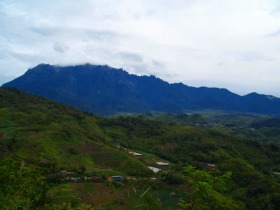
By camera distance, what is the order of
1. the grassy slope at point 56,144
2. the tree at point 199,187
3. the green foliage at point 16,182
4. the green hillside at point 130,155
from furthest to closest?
the grassy slope at point 56,144 → the green hillside at point 130,155 → the green foliage at point 16,182 → the tree at point 199,187

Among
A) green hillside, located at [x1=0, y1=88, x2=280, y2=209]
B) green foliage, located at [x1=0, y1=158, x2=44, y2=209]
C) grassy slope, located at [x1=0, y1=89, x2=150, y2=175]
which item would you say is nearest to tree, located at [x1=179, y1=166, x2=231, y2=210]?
green foliage, located at [x1=0, y1=158, x2=44, y2=209]

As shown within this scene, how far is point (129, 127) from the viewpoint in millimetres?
149375

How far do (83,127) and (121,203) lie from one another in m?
70.4

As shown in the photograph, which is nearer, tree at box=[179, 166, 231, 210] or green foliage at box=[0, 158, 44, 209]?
tree at box=[179, 166, 231, 210]

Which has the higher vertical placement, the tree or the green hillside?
the tree

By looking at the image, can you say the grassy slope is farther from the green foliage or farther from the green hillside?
the green foliage

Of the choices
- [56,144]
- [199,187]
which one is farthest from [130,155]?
[199,187]

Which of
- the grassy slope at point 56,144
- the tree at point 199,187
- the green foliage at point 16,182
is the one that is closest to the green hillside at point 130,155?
the grassy slope at point 56,144

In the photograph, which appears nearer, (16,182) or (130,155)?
(16,182)

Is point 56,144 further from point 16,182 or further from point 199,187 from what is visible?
point 199,187

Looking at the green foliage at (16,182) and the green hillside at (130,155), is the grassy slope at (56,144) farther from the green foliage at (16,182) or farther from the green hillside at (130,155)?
the green foliage at (16,182)

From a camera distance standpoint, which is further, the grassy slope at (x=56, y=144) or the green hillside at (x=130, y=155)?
the grassy slope at (x=56, y=144)

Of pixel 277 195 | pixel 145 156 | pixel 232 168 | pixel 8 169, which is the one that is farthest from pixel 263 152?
pixel 8 169

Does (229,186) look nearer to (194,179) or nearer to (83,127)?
(83,127)
